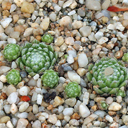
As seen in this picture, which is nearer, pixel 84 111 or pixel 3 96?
pixel 84 111

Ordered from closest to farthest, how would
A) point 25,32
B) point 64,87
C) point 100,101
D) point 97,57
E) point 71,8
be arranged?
point 100,101, point 64,87, point 97,57, point 25,32, point 71,8

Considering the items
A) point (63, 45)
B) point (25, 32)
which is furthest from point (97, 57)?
point (25, 32)

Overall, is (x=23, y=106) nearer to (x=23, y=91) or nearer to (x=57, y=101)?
(x=23, y=91)

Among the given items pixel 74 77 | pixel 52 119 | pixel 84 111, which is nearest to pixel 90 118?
pixel 84 111

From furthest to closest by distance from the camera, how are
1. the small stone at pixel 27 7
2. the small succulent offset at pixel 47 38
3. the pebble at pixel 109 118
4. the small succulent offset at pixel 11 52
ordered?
1. the small stone at pixel 27 7
2. the small succulent offset at pixel 47 38
3. the small succulent offset at pixel 11 52
4. the pebble at pixel 109 118

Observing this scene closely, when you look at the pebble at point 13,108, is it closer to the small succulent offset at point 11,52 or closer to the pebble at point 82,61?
the small succulent offset at point 11,52

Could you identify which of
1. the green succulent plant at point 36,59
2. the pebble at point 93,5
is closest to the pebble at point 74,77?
the green succulent plant at point 36,59

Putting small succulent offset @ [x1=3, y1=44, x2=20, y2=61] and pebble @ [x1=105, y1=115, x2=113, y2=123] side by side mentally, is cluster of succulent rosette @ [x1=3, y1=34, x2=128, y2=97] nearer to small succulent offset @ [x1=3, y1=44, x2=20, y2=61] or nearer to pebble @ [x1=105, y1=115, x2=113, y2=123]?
small succulent offset @ [x1=3, y1=44, x2=20, y2=61]

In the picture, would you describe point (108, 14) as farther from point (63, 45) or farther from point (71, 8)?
point (63, 45)
